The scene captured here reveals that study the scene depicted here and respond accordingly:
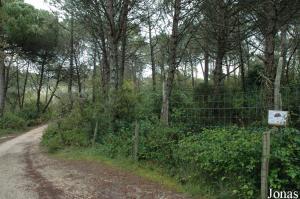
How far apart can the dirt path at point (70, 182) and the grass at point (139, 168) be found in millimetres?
246

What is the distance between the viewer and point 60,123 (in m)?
16.0

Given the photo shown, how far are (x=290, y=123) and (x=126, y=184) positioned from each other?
155 inches

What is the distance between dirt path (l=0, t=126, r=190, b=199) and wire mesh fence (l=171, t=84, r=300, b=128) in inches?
87.1

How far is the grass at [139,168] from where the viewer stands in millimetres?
7516

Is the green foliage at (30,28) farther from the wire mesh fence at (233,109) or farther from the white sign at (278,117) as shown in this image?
the white sign at (278,117)

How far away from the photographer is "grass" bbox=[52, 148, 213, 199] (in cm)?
752

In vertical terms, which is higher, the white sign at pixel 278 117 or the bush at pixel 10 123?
the white sign at pixel 278 117

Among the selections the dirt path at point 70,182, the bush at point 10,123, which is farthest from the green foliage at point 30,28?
the dirt path at point 70,182

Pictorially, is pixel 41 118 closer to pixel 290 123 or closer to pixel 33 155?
pixel 33 155

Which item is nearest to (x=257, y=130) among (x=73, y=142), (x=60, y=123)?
(x=73, y=142)

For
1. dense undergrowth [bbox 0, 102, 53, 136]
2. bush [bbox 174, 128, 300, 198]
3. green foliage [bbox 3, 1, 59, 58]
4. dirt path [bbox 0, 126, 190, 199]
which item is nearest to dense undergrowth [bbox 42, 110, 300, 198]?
bush [bbox 174, 128, 300, 198]

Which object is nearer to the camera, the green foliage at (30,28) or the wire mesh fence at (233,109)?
the wire mesh fence at (233,109)

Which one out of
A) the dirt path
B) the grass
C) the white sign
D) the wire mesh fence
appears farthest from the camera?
the wire mesh fence

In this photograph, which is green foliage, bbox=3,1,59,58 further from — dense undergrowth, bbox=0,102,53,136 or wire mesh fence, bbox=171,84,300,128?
wire mesh fence, bbox=171,84,300,128
